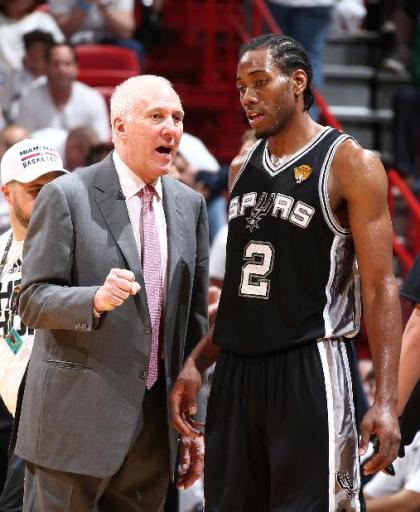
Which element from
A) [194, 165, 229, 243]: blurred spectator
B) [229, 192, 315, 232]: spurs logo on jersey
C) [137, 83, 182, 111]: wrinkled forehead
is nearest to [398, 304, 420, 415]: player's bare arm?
[229, 192, 315, 232]: spurs logo on jersey

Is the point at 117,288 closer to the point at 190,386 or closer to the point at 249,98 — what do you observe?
the point at 190,386

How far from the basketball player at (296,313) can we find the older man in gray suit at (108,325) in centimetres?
25

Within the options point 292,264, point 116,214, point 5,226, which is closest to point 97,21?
point 5,226

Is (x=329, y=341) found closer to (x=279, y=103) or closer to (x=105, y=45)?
(x=279, y=103)

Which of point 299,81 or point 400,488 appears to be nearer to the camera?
point 299,81

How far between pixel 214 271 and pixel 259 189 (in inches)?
90.5

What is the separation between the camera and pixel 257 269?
3.51 m

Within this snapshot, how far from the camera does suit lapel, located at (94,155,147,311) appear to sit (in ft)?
12.0

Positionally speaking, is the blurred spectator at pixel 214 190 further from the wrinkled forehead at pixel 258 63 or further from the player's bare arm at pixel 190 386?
the wrinkled forehead at pixel 258 63

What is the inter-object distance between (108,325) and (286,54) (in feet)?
3.39

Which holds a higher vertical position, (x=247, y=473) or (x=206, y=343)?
(x=206, y=343)

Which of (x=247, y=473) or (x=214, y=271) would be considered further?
(x=214, y=271)

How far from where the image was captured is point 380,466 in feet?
10.8

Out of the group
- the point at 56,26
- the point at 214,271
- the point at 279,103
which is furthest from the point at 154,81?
the point at 56,26
